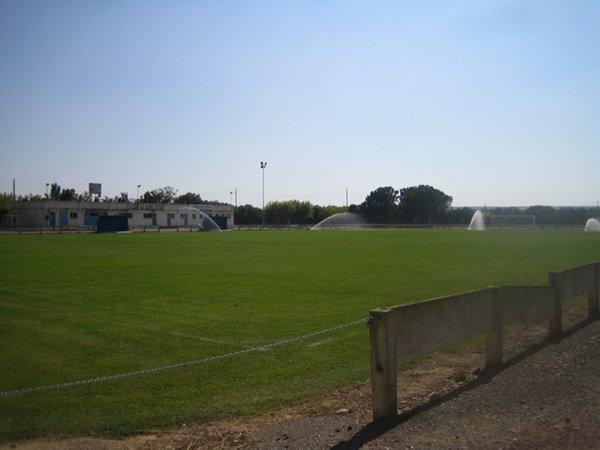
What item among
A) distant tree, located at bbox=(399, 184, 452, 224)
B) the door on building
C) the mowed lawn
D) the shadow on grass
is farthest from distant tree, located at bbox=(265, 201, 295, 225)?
the shadow on grass

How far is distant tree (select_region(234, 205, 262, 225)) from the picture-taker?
5689 inches

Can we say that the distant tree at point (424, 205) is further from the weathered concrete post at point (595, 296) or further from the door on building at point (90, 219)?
the weathered concrete post at point (595, 296)

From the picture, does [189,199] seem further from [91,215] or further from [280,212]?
[91,215]

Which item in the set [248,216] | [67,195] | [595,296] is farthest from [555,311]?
[67,195]

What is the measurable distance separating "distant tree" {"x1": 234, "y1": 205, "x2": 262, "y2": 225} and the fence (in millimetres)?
134813

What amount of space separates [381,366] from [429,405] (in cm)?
92

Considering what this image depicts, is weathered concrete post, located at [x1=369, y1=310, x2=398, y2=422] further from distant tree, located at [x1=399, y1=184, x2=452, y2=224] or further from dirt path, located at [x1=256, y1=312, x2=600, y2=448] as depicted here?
distant tree, located at [x1=399, y1=184, x2=452, y2=224]

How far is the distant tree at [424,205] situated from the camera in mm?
135500

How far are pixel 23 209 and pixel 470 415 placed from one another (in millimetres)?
110599

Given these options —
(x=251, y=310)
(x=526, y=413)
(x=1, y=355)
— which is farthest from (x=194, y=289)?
(x=526, y=413)

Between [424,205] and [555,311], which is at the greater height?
[424,205]

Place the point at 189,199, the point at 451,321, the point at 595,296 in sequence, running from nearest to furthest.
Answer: the point at 451,321
the point at 595,296
the point at 189,199

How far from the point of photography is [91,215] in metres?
109

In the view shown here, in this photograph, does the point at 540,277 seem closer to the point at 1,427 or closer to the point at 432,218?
the point at 1,427
